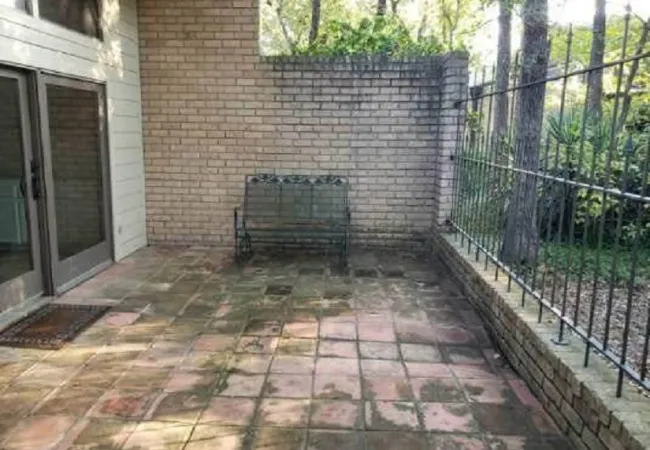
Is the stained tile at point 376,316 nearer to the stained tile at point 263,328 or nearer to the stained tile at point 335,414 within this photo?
the stained tile at point 263,328

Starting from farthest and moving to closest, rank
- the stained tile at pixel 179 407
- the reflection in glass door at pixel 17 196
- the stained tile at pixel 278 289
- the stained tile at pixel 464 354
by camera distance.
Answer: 1. the stained tile at pixel 278 289
2. the reflection in glass door at pixel 17 196
3. the stained tile at pixel 464 354
4. the stained tile at pixel 179 407

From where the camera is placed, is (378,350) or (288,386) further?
(378,350)

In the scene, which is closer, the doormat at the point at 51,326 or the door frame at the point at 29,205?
the doormat at the point at 51,326

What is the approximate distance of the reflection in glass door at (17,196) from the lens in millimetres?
3633

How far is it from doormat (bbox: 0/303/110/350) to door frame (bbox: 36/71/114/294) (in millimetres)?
379

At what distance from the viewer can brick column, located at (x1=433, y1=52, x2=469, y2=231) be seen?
5289 mm

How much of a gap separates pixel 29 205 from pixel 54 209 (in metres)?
0.28

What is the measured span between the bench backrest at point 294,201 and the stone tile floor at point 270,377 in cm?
129

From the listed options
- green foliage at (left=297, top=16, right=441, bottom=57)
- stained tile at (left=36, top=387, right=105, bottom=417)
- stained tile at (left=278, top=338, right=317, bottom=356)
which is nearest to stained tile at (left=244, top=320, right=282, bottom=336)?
stained tile at (left=278, top=338, right=317, bottom=356)

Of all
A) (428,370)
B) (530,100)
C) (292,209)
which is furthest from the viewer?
(292,209)

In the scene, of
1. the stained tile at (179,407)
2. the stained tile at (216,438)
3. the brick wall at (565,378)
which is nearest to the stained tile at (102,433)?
the stained tile at (179,407)

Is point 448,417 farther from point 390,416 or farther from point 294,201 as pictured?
point 294,201

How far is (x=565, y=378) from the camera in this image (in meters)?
2.35

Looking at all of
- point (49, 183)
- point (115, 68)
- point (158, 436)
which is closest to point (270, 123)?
point (115, 68)
